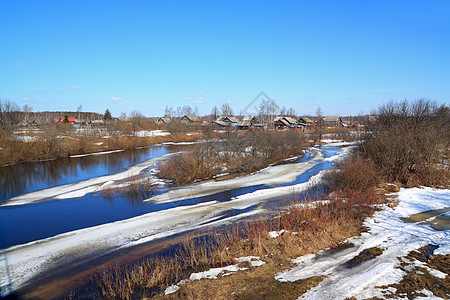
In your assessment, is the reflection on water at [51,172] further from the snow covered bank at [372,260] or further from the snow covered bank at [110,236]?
the snow covered bank at [372,260]

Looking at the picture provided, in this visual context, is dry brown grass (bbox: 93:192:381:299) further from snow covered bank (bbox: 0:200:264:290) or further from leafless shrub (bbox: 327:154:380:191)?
leafless shrub (bbox: 327:154:380:191)

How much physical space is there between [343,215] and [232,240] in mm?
4378

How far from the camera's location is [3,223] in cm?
1242

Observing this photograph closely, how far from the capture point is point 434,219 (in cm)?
1028

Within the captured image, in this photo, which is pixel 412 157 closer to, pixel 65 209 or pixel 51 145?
pixel 65 209

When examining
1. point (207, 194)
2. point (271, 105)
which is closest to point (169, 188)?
point (207, 194)

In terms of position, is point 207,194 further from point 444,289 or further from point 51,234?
point 444,289

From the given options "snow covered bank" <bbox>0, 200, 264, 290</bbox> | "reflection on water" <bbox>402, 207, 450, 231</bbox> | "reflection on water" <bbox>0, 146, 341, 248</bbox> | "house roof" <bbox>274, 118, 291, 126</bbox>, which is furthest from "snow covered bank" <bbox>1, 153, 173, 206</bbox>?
"house roof" <bbox>274, 118, 291, 126</bbox>

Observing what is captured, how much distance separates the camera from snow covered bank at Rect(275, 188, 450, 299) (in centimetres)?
585

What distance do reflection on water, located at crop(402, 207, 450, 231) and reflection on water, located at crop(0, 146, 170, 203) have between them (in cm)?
2181

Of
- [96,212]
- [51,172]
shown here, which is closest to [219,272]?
[96,212]

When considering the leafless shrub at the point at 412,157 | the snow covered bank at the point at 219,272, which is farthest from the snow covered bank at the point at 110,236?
the leafless shrub at the point at 412,157

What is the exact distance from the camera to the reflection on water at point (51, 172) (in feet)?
63.8

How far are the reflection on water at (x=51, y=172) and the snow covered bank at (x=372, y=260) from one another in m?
18.4
